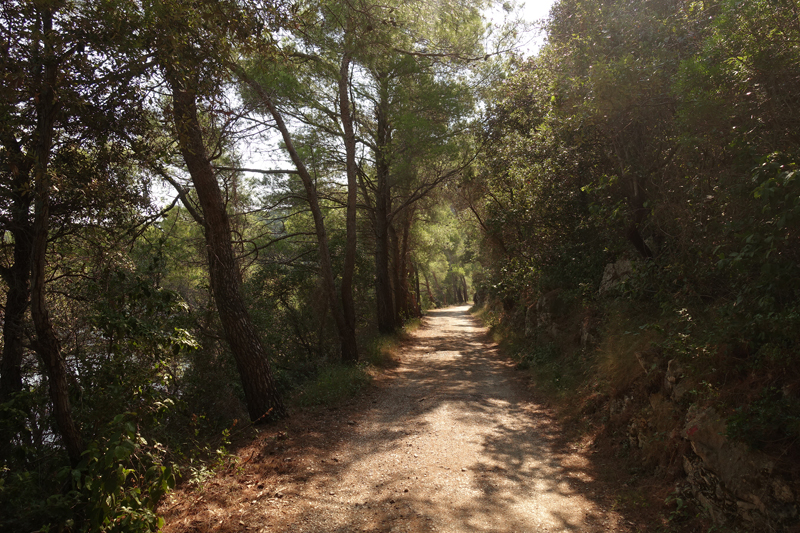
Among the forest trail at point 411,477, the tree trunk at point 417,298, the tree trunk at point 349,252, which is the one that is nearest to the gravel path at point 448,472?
the forest trail at point 411,477

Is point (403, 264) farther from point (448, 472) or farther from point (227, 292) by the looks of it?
point (448, 472)

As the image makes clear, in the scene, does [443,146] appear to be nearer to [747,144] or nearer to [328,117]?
[328,117]

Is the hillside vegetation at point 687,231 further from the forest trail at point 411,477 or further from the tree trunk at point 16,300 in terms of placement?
the tree trunk at point 16,300

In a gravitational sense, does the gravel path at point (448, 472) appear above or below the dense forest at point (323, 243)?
below

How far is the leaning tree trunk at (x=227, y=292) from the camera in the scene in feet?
20.7

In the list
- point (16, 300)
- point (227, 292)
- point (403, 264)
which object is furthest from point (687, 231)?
point (403, 264)

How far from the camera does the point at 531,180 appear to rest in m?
10.9

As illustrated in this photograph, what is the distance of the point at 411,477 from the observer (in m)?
5.17

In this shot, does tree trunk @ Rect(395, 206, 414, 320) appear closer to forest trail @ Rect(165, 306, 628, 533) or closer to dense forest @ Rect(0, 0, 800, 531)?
Result: dense forest @ Rect(0, 0, 800, 531)

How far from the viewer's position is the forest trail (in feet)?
13.8

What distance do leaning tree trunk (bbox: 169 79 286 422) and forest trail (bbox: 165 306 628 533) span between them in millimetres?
700

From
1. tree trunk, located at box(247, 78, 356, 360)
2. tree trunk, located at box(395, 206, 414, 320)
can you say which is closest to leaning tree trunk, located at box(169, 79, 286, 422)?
tree trunk, located at box(247, 78, 356, 360)

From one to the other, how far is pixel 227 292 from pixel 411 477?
12.0ft

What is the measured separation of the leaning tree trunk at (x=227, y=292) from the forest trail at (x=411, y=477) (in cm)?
70
